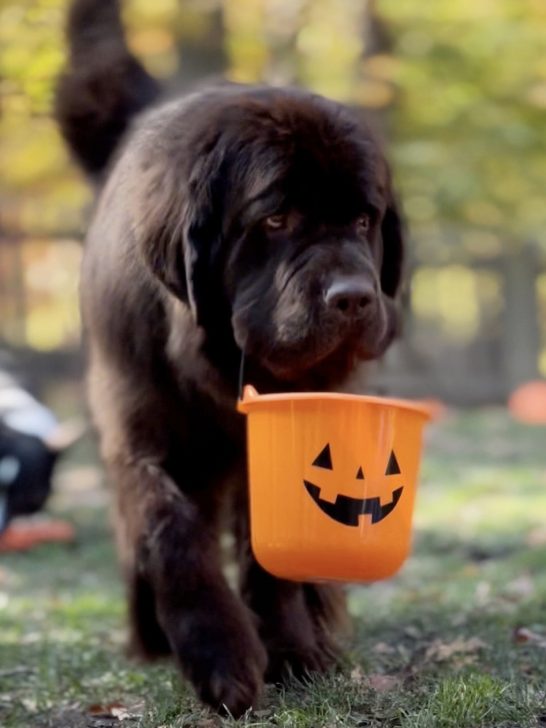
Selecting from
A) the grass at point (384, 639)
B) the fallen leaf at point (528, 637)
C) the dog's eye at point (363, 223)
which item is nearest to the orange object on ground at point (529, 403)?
the grass at point (384, 639)

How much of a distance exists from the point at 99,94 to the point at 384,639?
2.23 meters

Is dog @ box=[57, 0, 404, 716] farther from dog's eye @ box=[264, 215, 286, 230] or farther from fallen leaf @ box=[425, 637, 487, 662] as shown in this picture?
fallen leaf @ box=[425, 637, 487, 662]

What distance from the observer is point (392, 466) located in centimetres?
286

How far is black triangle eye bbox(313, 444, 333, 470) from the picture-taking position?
2.79 meters

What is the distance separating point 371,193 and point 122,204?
76 centimetres

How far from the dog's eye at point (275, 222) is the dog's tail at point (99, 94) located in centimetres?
162

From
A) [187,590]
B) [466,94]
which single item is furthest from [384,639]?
[466,94]

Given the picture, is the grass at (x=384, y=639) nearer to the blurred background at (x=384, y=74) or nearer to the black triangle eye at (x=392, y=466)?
the black triangle eye at (x=392, y=466)

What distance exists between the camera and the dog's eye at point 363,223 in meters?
3.15

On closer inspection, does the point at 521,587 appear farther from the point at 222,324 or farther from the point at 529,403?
the point at 529,403

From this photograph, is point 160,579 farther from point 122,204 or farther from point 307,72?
point 307,72

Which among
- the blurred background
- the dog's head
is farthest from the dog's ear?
the blurred background

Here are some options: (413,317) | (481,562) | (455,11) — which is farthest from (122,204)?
(413,317)

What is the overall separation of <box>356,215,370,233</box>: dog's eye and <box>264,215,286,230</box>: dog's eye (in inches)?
7.4
